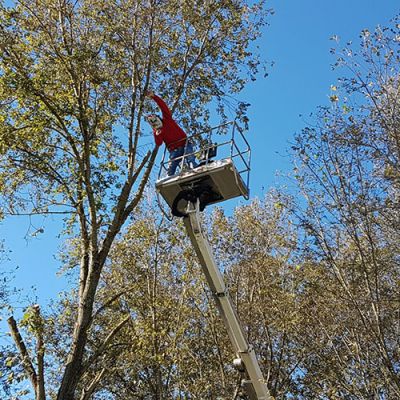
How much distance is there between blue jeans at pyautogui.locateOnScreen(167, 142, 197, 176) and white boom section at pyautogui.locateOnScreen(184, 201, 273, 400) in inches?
43.7

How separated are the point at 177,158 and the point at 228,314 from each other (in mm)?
3047

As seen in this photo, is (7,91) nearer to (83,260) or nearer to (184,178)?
(83,260)

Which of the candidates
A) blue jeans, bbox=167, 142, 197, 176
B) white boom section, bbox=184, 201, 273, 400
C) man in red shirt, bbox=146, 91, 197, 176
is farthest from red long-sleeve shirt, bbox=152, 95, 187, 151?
white boom section, bbox=184, 201, 273, 400

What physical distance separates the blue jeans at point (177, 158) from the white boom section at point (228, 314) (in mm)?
1109

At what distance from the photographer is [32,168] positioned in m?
11.1

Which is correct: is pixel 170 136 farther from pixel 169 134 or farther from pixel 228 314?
pixel 228 314

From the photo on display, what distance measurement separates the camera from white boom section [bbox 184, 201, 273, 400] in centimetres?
821

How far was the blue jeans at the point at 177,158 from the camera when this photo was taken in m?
9.36

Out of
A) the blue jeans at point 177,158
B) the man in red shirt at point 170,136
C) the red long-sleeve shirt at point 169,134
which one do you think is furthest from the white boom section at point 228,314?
the red long-sleeve shirt at point 169,134

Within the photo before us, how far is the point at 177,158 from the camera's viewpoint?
934 cm

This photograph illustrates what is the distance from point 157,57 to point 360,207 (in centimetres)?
595

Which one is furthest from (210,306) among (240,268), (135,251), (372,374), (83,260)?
(83,260)

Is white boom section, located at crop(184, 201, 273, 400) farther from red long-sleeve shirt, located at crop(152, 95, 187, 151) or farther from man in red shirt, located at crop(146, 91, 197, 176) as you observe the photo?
red long-sleeve shirt, located at crop(152, 95, 187, 151)

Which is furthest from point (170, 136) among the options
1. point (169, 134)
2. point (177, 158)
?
point (177, 158)
